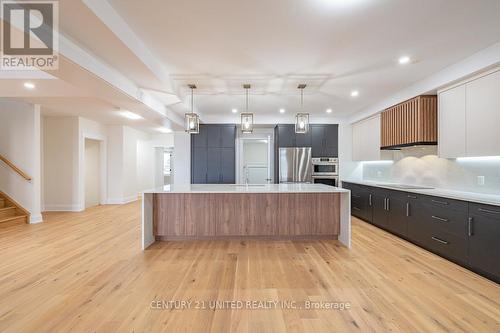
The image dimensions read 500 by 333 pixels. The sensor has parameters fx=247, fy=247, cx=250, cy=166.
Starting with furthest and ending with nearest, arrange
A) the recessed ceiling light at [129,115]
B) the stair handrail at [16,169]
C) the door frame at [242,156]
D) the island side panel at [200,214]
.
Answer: the door frame at [242,156] < the recessed ceiling light at [129,115] < the stair handrail at [16,169] < the island side panel at [200,214]

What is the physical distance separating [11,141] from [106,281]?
4.67 m

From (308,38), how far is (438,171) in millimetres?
3254

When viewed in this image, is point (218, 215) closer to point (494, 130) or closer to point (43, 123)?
point (494, 130)

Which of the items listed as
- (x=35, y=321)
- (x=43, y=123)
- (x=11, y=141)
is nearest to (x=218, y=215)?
(x=35, y=321)

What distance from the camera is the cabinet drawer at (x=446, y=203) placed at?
291 cm

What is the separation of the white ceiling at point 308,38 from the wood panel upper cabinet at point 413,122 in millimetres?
407

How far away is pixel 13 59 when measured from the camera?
2.67 m

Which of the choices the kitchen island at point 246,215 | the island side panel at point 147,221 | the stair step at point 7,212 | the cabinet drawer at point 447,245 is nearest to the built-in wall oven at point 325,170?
the kitchen island at point 246,215

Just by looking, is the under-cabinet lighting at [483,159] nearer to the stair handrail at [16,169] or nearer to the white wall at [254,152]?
the white wall at [254,152]

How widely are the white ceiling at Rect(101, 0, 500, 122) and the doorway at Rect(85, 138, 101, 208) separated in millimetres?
5305

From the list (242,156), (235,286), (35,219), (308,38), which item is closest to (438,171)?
(308,38)

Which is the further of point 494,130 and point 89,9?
point 494,130

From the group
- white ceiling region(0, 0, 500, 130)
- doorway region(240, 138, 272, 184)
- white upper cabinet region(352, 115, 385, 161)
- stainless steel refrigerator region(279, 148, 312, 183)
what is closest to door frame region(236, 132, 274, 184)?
doorway region(240, 138, 272, 184)

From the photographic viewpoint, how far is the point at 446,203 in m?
3.15
